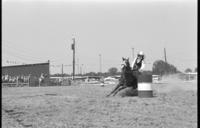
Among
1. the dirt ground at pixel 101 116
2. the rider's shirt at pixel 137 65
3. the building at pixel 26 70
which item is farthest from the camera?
the building at pixel 26 70

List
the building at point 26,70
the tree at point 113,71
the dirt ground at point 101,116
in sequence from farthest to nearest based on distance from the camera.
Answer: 1. the tree at point 113,71
2. the building at point 26,70
3. the dirt ground at point 101,116

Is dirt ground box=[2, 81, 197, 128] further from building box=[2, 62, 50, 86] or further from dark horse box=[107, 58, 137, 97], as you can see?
building box=[2, 62, 50, 86]

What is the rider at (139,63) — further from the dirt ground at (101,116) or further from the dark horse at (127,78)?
the dirt ground at (101,116)

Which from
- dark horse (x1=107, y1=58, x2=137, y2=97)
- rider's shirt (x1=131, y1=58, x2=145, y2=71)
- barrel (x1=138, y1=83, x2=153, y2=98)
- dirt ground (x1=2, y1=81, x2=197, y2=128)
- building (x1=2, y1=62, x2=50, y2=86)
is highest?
building (x1=2, y1=62, x2=50, y2=86)

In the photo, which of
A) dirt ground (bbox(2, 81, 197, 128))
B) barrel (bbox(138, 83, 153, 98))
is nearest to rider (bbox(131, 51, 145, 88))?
barrel (bbox(138, 83, 153, 98))

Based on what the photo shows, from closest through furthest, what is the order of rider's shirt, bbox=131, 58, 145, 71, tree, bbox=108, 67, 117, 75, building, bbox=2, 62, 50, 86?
rider's shirt, bbox=131, 58, 145, 71, building, bbox=2, 62, 50, 86, tree, bbox=108, 67, 117, 75

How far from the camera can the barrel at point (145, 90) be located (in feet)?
46.6

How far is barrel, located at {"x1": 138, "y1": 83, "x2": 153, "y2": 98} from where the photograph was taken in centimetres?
1422

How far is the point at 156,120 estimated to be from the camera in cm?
846

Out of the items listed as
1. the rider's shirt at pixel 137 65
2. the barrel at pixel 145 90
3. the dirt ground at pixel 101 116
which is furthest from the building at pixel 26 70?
the dirt ground at pixel 101 116

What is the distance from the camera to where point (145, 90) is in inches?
563

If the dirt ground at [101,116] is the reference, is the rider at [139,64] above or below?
above

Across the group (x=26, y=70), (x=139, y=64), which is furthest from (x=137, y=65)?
(x=26, y=70)

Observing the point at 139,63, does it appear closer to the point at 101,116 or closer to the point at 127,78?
the point at 127,78
